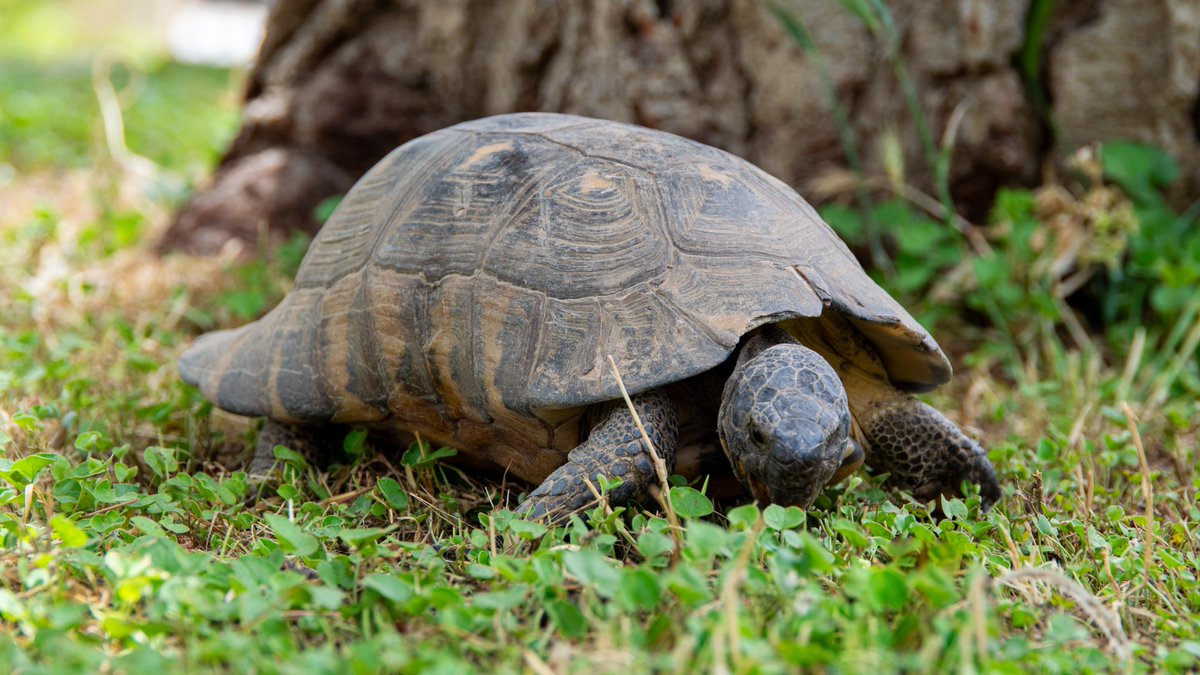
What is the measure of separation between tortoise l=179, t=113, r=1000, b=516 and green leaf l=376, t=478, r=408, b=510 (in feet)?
0.81

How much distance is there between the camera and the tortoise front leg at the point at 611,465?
2316 mm

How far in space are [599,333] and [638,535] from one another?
479mm

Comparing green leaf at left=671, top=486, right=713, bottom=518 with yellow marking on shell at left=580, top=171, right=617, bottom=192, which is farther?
yellow marking on shell at left=580, top=171, right=617, bottom=192

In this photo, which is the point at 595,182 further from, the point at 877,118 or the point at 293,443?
the point at 877,118

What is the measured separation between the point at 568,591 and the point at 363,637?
382mm

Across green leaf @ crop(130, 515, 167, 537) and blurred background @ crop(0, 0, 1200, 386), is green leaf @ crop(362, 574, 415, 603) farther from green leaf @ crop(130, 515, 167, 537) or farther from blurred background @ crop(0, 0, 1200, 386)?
blurred background @ crop(0, 0, 1200, 386)

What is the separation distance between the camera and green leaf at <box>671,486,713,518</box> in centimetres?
218

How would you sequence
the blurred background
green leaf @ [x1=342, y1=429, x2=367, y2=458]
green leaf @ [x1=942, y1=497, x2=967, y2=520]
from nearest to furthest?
green leaf @ [x1=942, y1=497, x2=967, y2=520] < green leaf @ [x1=342, y1=429, x2=367, y2=458] < the blurred background

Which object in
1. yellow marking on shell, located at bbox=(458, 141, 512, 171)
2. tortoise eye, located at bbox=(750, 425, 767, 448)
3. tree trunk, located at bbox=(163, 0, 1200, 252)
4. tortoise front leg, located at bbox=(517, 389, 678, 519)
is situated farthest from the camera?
tree trunk, located at bbox=(163, 0, 1200, 252)

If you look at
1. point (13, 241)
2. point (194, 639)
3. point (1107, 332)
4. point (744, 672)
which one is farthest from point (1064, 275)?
point (13, 241)

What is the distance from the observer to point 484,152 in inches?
112

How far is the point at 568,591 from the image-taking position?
194 cm

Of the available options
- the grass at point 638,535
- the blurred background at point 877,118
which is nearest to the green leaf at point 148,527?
the grass at point 638,535

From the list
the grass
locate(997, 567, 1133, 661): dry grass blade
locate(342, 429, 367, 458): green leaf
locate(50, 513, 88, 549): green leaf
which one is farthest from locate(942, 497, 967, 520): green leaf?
locate(50, 513, 88, 549): green leaf
